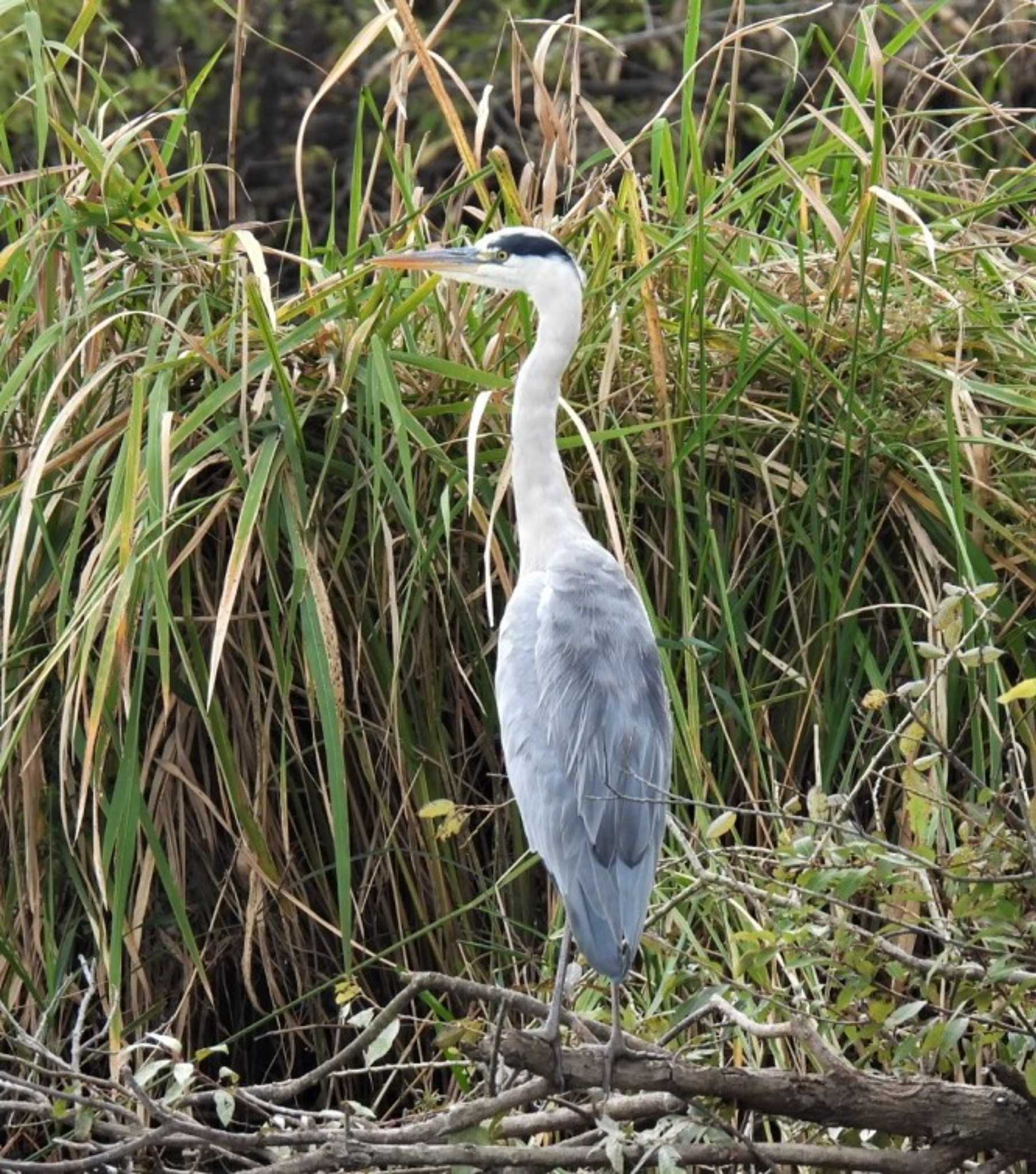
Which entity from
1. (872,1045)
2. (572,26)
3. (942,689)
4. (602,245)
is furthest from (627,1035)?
(572,26)

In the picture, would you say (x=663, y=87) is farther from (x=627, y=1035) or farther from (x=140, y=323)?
(x=627, y=1035)

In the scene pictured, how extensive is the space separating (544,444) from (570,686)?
338 mm

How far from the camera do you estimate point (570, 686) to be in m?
2.27

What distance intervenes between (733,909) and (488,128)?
3.50 meters

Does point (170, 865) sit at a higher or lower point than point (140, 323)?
lower

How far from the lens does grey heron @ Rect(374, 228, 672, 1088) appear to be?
6.89 ft

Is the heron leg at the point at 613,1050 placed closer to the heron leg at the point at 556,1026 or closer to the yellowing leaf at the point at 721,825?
the heron leg at the point at 556,1026

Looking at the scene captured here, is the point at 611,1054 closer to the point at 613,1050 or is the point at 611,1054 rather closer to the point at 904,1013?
the point at 613,1050

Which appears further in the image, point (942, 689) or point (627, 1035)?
point (942, 689)

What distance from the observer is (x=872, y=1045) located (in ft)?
6.30

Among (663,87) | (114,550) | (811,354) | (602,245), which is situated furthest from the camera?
(663,87)

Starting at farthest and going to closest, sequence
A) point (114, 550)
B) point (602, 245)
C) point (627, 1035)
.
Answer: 1. point (602, 245)
2. point (114, 550)
3. point (627, 1035)

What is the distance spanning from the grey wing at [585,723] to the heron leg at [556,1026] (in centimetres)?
8

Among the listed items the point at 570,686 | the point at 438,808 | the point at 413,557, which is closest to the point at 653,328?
the point at 413,557
